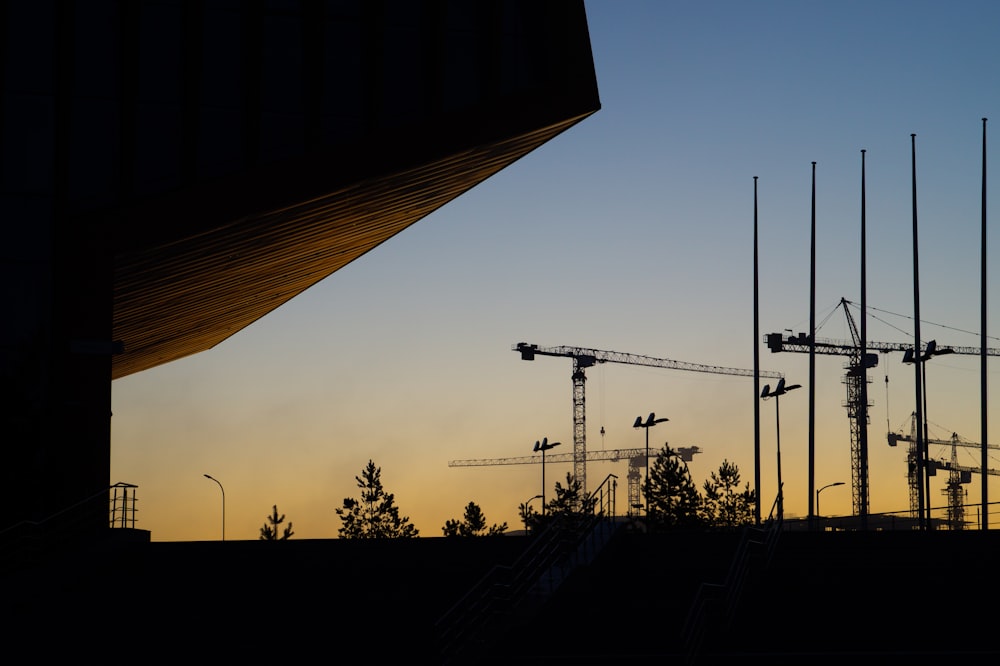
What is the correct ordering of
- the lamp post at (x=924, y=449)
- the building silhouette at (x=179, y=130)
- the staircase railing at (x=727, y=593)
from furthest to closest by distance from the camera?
the lamp post at (x=924, y=449) → the building silhouette at (x=179, y=130) → the staircase railing at (x=727, y=593)

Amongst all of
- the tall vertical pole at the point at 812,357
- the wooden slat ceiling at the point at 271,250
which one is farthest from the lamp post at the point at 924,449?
the wooden slat ceiling at the point at 271,250

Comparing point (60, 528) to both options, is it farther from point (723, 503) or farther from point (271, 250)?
point (723, 503)

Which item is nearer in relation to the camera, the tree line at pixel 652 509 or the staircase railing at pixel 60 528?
the staircase railing at pixel 60 528

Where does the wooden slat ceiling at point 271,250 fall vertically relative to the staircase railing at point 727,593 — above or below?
above

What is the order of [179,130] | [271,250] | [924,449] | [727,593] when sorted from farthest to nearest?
[924,449] < [271,250] < [179,130] < [727,593]

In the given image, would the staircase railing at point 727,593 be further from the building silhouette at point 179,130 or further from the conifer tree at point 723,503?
the conifer tree at point 723,503

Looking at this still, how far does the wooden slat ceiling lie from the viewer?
28.5 m

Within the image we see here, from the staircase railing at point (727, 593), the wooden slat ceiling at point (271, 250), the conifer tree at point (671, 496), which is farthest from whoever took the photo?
the conifer tree at point (671, 496)

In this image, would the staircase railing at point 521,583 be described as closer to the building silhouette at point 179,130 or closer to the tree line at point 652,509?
the building silhouette at point 179,130

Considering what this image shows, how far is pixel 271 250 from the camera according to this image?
32.8 metres

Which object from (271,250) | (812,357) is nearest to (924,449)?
(812,357)

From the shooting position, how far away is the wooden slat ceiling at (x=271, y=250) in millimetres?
28453

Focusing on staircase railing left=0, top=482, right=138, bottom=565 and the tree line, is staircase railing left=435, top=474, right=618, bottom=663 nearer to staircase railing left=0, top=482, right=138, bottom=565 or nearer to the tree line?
staircase railing left=0, top=482, right=138, bottom=565

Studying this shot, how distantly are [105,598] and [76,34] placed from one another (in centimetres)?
1146
